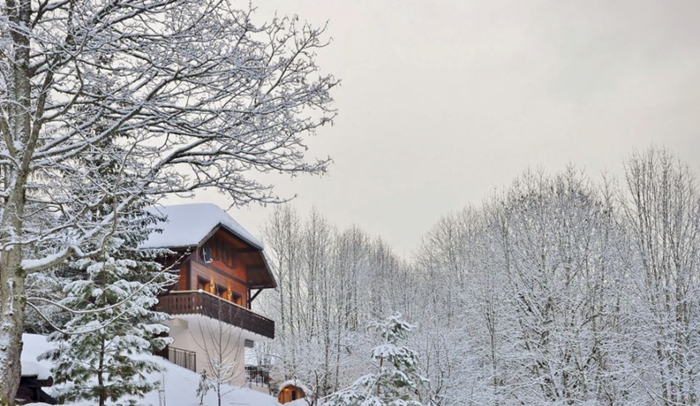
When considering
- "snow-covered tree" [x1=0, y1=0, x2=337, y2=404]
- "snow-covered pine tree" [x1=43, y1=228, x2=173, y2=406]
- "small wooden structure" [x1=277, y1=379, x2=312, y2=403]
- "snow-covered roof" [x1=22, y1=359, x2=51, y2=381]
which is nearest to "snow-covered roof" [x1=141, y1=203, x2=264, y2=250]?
"small wooden structure" [x1=277, y1=379, x2=312, y2=403]

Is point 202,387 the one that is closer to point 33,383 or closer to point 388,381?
point 33,383

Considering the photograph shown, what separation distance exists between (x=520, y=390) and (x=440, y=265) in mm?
17477

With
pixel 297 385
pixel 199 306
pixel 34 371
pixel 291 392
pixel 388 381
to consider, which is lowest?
pixel 291 392

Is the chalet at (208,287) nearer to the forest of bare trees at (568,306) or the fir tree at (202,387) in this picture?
the fir tree at (202,387)

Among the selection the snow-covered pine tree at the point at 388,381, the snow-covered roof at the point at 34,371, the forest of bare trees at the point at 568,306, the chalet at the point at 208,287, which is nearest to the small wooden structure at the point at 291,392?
the forest of bare trees at the point at 568,306

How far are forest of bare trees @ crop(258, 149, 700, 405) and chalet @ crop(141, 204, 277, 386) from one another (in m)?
4.23

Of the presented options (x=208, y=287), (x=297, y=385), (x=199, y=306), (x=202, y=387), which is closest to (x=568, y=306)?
(x=202, y=387)

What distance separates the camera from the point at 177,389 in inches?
887

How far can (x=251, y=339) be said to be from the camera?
3412cm

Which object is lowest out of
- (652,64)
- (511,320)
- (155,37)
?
(511,320)

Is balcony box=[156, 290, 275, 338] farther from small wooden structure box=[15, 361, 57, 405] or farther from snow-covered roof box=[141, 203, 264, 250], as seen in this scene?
small wooden structure box=[15, 361, 57, 405]

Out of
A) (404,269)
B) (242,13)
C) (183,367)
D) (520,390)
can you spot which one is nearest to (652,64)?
(520,390)

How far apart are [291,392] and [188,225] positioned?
10260 millimetres

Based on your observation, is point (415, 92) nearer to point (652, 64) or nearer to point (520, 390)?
point (652, 64)
